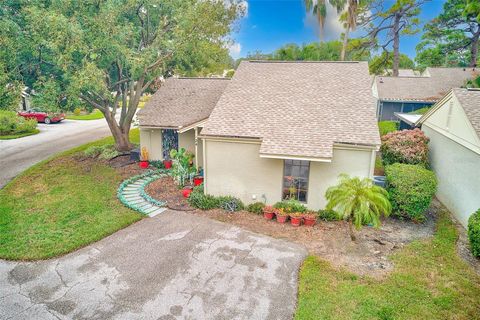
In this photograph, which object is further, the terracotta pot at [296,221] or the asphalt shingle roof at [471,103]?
the terracotta pot at [296,221]

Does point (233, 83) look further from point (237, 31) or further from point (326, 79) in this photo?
point (237, 31)

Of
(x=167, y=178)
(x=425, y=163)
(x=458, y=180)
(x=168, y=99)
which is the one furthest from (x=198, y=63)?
(x=458, y=180)

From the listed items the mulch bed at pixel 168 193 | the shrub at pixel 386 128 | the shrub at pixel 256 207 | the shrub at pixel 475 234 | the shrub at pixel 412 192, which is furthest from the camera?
the shrub at pixel 386 128

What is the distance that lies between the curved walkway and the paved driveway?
6.71ft

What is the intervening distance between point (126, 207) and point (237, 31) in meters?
21.6

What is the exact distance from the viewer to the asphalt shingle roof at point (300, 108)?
41.6 ft

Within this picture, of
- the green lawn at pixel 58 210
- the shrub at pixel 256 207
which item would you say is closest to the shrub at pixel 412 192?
the shrub at pixel 256 207

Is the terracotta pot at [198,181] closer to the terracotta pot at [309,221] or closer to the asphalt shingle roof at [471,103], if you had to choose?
the terracotta pot at [309,221]

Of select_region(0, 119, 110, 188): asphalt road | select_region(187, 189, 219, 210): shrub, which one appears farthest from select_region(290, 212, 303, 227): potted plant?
select_region(0, 119, 110, 188): asphalt road

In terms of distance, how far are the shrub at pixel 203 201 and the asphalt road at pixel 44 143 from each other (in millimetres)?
10872

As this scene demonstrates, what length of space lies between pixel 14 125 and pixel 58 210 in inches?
814

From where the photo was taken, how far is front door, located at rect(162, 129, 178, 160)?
19.5 m

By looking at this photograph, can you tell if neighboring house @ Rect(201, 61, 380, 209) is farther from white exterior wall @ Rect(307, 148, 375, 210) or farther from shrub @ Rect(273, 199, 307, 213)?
shrub @ Rect(273, 199, 307, 213)

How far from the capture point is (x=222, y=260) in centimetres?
1025
